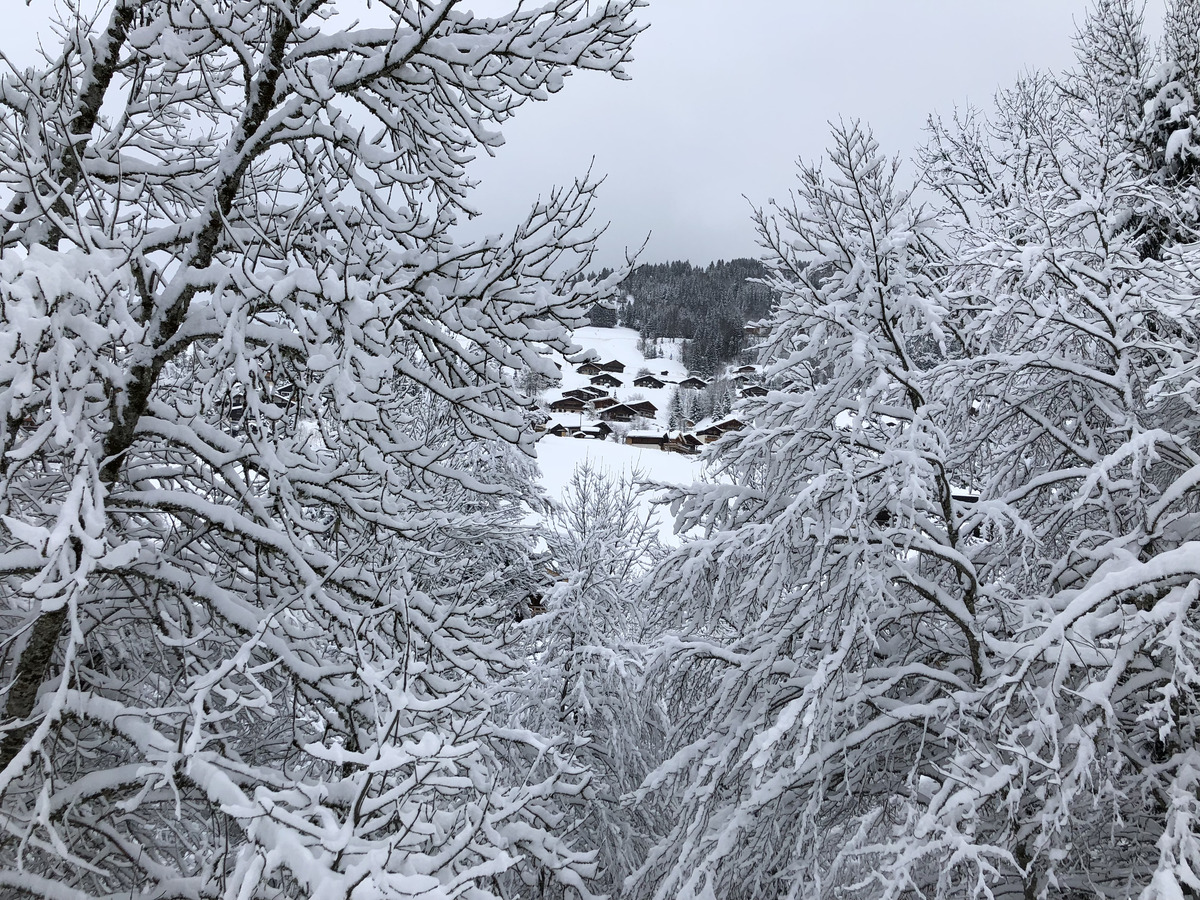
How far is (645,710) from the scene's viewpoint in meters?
8.41

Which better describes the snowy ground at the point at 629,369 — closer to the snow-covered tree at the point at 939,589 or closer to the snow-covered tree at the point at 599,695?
the snow-covered tree at the point at 599,695

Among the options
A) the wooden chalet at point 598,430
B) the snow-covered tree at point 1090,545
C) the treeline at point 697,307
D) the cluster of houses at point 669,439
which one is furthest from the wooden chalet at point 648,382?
the snow-covered tree at point 1090,545

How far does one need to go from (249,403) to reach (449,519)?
69.4 inches

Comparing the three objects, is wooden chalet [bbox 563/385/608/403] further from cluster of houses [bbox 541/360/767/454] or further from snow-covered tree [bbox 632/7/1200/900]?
snow-covered tree [bbox 632/7/1200/900]

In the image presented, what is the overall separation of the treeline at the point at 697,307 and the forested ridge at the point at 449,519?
86.0 metres

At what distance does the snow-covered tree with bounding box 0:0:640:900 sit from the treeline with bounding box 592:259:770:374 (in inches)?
3454

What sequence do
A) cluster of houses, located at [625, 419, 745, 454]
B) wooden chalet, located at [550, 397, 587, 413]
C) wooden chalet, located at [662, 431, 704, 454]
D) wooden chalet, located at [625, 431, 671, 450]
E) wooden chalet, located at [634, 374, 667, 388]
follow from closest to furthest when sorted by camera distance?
wooden chalet, located at [662, 431, 704, 454] < cluster of houses, located at [625, 419, 745, 454] < wooden chalet, located at [625, 431, 671, 450] < wooden chalet, located at [550, 397, 587, 413] < wooden chalet, located at [634, 374, 667, 388]

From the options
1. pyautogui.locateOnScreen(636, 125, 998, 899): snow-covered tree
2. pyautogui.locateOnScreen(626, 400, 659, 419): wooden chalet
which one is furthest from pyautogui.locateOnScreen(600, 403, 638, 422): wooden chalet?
pyautogui.locateOnScreen(636, 125, 998, 899): snow-covered tree

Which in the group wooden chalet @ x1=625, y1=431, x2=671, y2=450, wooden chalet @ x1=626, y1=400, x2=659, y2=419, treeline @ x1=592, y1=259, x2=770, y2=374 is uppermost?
treeline @ x1=592, y1=259, x2=770, y2=374

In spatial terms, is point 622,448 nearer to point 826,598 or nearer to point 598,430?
point 598,430

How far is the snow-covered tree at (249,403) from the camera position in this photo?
2.46 metres

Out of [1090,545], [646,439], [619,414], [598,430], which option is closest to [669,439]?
[646,439]

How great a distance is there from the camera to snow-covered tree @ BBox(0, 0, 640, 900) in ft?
8.06

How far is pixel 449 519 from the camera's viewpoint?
444cm
